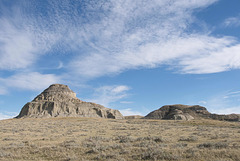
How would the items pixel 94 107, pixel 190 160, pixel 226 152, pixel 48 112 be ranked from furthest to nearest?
pixel 94 107
pixel 48 112
pixel 226 152
pixel 190 160

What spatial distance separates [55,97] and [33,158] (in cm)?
13294

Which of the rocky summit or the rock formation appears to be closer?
the rock formation

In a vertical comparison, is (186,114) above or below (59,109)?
below

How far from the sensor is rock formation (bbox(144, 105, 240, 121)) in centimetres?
10550

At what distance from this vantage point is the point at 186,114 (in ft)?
356

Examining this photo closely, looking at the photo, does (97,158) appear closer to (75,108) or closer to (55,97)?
(75,108)

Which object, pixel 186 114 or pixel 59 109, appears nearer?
pixel 186 114

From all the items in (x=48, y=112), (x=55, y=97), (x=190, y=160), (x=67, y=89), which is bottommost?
(x=190, y=160)

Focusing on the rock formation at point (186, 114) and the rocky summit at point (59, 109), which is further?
the rocky summit at point (59, 109)

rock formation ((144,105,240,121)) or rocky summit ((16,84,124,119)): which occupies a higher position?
rocky summit ((16,84,124,119))

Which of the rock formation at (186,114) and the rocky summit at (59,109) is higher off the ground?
the rocky summit at (59,109)

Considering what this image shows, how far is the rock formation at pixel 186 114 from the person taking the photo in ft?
346

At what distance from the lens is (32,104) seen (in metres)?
115

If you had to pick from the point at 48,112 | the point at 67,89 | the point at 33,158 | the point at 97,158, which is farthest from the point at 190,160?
the point at 67,89
